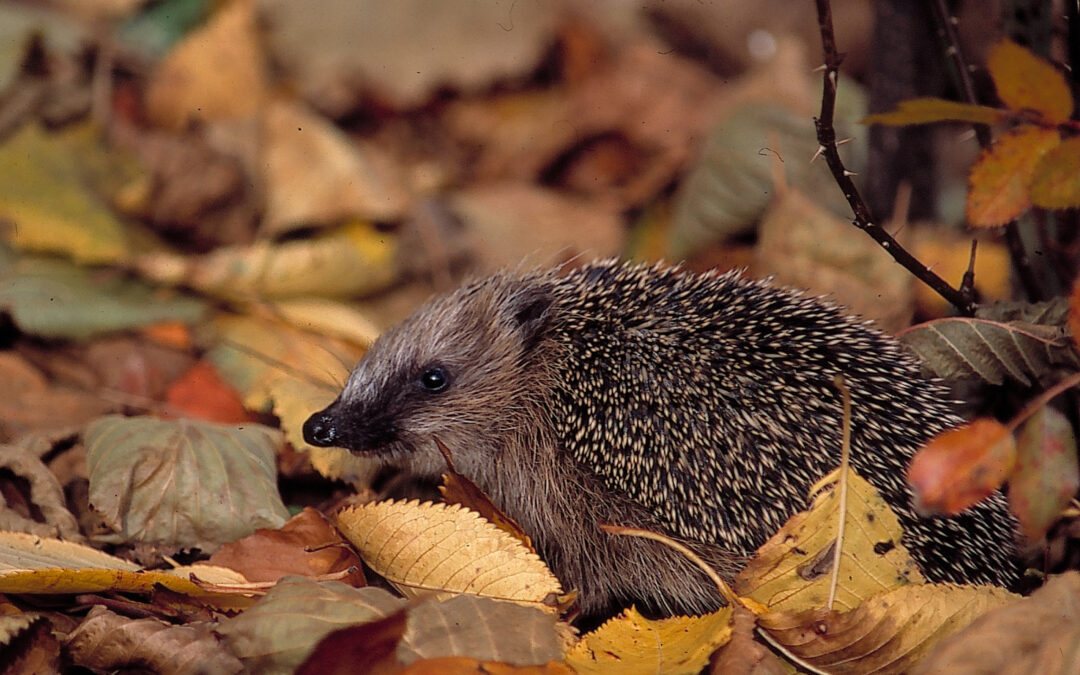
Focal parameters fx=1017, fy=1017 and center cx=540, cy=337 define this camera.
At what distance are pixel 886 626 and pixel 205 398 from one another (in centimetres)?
260

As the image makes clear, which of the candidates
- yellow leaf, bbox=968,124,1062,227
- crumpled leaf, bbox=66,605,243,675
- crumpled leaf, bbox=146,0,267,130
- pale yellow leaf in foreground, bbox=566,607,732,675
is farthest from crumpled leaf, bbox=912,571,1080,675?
crumpled leaf, bbox=146,0,267,130

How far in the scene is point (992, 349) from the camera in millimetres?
2900

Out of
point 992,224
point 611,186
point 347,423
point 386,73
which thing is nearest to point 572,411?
point 347,423

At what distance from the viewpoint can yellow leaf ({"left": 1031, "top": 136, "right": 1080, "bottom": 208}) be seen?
2279 millimetres

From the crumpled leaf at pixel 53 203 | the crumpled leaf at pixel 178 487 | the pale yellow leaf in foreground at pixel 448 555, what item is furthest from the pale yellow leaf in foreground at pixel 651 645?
the crumpled leaf at pixel 53 203

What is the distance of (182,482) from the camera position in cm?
289

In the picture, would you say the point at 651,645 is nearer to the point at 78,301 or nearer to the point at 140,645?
the point at 140,645

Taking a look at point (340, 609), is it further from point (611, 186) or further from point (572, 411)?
point (611, 186)

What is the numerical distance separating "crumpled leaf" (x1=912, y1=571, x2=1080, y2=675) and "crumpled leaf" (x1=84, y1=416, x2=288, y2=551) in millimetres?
1805

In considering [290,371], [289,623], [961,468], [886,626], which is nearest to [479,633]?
[289,623]

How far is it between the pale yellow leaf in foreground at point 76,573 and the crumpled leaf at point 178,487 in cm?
15

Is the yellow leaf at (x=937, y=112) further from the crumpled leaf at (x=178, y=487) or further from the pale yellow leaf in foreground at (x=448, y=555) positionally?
the crumpled leaf at (x=178, y=487)

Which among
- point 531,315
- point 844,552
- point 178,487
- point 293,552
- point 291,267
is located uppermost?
point 531,315

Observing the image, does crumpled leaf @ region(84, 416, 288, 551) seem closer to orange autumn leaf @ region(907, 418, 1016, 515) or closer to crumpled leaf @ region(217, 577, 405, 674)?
crumpled leaf @ region(217, 577, 405, 674)
